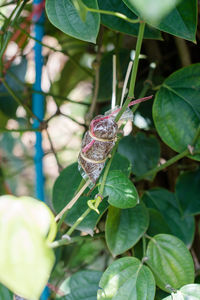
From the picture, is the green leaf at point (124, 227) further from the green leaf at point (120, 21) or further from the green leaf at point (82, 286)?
the green leaf at point (120, 21)

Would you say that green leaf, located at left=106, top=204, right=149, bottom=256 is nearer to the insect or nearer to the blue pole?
the insect

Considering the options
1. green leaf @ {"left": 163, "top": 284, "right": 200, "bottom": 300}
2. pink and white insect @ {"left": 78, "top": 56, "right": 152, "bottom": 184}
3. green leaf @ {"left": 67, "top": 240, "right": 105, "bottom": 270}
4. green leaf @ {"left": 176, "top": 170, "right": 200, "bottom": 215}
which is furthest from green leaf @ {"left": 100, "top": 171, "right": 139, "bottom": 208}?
green leaf @ {"left": 67, "top": 240, "right": 105, "bottom": 270}

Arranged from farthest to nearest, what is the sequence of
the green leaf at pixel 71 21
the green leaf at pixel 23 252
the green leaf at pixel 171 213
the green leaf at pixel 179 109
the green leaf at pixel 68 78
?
the green leaf at pixel 68 78 < the green leaf at pixel 171 213 < the green leaf at pixel 179 109 < the green leaf at pixel 71 21 < the green leaf at pixel 23 252

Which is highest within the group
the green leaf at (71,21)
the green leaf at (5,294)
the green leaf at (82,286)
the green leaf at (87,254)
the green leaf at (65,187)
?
the green leaf at (71,21)

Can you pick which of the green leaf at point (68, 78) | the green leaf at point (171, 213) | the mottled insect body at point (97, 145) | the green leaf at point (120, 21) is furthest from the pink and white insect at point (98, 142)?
the green leaf at point (68, 78)

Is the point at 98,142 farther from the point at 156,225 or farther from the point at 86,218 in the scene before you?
the point at 156,225

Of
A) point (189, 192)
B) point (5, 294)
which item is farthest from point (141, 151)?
point (5, 294)

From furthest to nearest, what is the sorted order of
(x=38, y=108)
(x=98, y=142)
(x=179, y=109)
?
(x=38, y=108)
(x=179, y=109)
(x=98, y=142)
